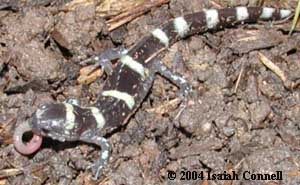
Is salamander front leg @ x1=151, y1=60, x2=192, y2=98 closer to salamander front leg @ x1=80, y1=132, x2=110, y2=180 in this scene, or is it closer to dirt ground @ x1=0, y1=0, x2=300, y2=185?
dirt ground @ x1=0, y1=0, x2=300, y2=185

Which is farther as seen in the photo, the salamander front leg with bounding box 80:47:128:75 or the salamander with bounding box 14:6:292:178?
the salamander front leg with bounding box 80:47:128:75

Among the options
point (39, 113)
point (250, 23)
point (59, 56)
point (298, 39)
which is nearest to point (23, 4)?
point (59, 56)

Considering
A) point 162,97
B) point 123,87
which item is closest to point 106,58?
point 123,87

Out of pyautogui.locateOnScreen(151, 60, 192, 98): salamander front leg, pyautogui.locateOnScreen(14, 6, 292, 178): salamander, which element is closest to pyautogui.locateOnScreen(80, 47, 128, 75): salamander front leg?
pyautogui.locateOnScreen(14, 6, 292, 178): salamander

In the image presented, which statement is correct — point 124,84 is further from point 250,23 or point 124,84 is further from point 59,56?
point 250,23

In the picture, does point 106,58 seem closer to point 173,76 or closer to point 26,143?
point 173,76

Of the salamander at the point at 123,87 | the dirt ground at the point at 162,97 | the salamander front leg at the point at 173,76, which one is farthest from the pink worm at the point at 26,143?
the salamander front leg at the point at 173,76
